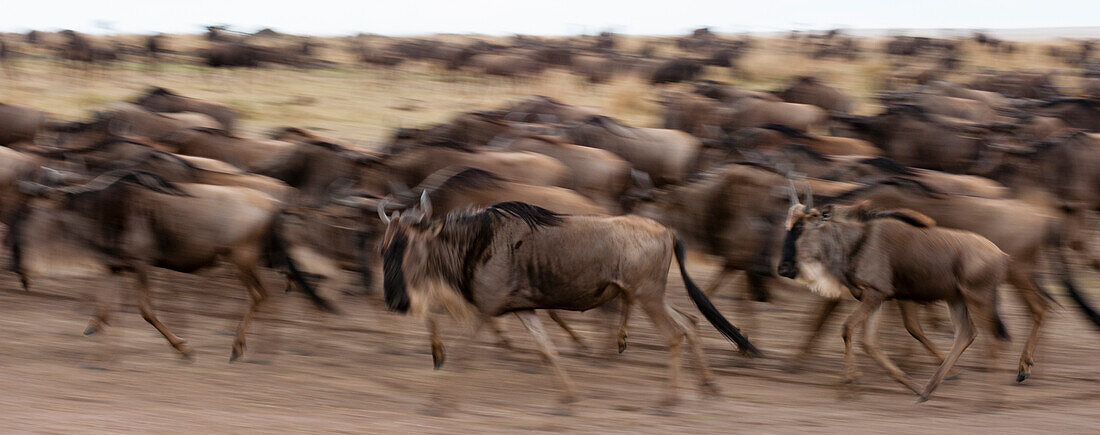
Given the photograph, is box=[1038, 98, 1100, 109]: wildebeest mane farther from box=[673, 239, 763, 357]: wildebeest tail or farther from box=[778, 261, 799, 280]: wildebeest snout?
box=[673, 239, 763, 357]: wildebeest tail

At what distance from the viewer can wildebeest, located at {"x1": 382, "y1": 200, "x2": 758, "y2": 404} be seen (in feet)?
18.7

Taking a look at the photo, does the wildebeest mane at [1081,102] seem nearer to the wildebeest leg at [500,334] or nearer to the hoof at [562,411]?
the wildebeest leg at [500,334]

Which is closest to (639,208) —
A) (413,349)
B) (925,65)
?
(413,349)

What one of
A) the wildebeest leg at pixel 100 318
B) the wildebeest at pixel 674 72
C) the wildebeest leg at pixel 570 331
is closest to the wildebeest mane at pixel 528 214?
the wildebeest leg at pixel 570 331

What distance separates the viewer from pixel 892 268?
6.05 m

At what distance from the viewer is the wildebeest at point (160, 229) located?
21.2ft

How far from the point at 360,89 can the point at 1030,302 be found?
1658cm

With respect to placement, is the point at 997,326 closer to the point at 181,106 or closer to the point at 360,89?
the point at 181,106

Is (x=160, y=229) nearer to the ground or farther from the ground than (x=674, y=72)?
farther from the ground

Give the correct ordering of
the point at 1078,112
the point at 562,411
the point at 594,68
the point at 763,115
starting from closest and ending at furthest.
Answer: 1. the point at 562,411
2. the point at 1078,112
3. the point at 763,115
4. the point at 594,68

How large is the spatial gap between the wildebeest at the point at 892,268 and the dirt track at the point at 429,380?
33cm

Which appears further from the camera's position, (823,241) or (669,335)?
(823,241)

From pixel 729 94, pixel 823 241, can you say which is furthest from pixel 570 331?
pixel 729 94

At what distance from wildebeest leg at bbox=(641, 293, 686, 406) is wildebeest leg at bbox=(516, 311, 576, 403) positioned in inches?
19.2
